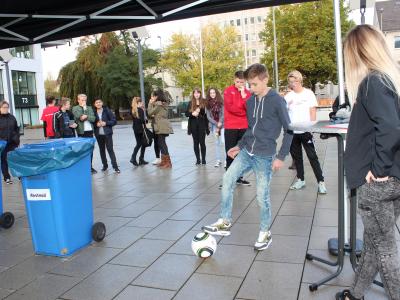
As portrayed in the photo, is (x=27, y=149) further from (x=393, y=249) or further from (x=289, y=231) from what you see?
(x=393, y=249)

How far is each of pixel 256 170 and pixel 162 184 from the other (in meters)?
4.12

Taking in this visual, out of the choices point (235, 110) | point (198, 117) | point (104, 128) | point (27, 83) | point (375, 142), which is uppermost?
point (27, 83)

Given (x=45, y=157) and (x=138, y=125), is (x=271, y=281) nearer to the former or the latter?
(x=45, y=157)

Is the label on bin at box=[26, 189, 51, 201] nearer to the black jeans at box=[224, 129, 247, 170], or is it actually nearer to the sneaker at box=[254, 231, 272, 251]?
the sneaker at box=[254, 231, 272, 251]

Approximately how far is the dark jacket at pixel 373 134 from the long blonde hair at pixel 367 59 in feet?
0.18

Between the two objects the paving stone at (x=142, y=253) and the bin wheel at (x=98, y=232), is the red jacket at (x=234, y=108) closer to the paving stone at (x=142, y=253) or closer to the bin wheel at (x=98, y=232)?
the paving stone at (x=142, y=253)

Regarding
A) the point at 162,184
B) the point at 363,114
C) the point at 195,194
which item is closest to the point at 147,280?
the point at 363,114

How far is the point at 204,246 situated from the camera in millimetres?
3939

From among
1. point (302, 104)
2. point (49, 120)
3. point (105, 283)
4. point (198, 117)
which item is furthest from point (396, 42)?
point (105, 283)

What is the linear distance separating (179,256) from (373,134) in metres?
2.34

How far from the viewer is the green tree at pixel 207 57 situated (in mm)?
49594

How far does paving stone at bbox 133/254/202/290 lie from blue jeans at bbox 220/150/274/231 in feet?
2.37

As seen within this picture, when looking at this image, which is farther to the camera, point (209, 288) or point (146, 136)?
point (146, 136)

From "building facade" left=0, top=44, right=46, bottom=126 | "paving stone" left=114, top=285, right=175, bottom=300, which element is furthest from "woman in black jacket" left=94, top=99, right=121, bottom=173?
"building facade" left=0, top=44, right=46, bottom=126
